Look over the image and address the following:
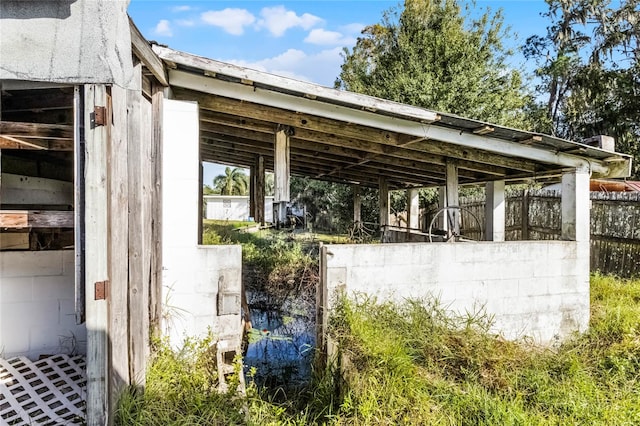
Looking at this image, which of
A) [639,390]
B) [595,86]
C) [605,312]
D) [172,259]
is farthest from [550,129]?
[172,259]

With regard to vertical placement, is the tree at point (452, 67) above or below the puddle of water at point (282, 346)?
above

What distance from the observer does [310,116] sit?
425 centimetres

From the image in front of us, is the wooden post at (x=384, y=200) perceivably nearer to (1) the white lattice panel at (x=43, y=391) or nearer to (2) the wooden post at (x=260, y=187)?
(2) the wooden post at (x=260, y=187)

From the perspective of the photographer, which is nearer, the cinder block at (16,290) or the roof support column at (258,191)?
the cinder block at (16,290)

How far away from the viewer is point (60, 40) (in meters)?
2.08

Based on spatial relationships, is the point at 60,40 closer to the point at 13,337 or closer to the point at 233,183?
the point at 13,337

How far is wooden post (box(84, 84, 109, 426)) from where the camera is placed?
2229 millimetres

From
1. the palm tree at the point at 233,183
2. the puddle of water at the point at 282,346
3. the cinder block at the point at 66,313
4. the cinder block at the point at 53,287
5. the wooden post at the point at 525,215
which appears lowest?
the puddle of water at the point at 282,346

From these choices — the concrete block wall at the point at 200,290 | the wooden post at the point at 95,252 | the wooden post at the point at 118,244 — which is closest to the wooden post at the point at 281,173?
the concrete block wall at the point at 200,290

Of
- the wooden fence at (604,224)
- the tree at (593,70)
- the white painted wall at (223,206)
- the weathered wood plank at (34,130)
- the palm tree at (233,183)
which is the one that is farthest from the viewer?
the palm tree at (233,183)

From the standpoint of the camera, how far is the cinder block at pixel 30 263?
3.11 metres

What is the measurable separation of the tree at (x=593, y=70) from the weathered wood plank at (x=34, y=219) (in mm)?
16515

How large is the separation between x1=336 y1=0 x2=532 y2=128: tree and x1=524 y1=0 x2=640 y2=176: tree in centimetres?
299

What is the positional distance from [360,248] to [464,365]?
1.51 m
